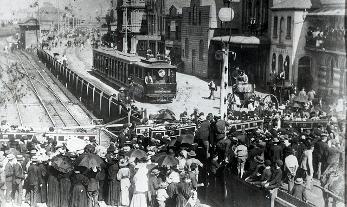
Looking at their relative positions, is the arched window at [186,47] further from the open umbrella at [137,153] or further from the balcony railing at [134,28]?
the open umbrella at [137,153]

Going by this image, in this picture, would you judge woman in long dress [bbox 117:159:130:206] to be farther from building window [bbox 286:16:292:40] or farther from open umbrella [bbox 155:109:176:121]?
building window [bbox 286:16:292:40]

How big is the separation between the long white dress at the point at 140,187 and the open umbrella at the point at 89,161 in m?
1.03

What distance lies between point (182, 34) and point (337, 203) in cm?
3862

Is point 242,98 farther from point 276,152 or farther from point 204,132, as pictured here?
point 276,152

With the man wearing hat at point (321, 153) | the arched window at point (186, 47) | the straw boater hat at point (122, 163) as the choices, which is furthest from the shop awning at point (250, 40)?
the straw boater hat at point (122, 163)

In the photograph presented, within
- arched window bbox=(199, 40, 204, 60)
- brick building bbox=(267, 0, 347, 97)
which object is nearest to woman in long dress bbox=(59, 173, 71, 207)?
brick building bbox=(267, 0, 347, 97)

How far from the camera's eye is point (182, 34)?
1892 inches

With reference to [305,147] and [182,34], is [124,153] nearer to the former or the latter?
[305,147]

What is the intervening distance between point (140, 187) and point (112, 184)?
1456mm

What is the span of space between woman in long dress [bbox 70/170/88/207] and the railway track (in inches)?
640

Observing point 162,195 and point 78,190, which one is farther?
point 78,190

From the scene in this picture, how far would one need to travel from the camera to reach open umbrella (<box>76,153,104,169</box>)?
38.2 ft

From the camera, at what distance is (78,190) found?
11844mm

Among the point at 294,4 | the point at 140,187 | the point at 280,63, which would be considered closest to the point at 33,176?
the point at 140,187
